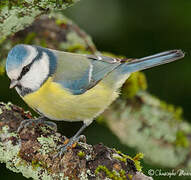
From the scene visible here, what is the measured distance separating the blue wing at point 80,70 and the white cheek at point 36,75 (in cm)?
6

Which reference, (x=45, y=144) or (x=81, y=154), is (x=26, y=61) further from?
(x=81, y=154)

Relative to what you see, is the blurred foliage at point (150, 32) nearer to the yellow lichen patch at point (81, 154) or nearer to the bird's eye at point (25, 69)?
the bird's eye at point (25, 69)

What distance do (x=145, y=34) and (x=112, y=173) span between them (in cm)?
181

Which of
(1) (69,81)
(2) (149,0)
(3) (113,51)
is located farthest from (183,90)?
(1) (69,81)

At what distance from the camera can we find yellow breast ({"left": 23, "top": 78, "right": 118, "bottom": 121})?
65.2 inches

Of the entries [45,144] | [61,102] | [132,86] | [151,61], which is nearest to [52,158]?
[45,144]

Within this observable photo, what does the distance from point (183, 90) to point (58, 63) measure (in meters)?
1.32

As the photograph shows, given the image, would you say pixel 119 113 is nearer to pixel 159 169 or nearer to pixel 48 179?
pixel 159 169

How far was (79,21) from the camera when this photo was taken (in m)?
3.02

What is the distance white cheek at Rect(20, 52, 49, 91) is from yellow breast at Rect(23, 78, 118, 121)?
3cm

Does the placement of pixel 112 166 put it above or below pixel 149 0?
above

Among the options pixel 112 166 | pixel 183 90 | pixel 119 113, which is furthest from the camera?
pixel 183 90

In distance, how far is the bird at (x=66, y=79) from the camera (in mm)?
1611

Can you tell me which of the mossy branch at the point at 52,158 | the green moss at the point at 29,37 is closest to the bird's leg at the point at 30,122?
the mossy branch at the point at 52,158
